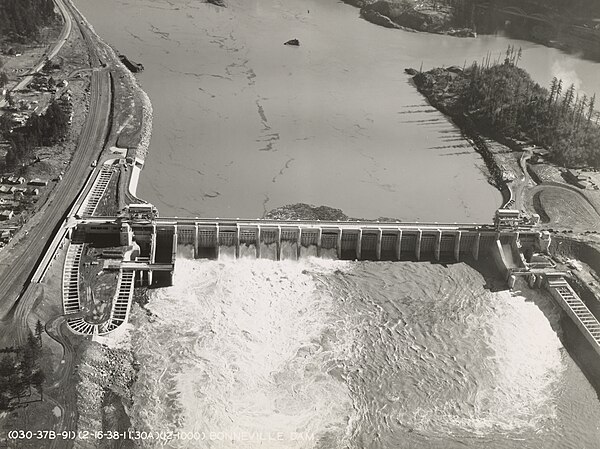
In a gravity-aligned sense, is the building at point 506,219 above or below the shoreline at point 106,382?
above

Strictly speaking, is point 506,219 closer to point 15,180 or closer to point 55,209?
point 55,209

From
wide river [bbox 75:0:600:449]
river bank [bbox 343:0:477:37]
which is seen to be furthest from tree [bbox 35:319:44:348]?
river bank [bbox 343:0:477:37]

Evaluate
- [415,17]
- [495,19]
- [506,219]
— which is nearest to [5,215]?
[506,219]

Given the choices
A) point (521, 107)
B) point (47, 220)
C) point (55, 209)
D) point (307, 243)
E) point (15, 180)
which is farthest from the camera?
point (521, 107)

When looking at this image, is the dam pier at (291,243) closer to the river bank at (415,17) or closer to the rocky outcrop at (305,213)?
the rocky outcrop at (305,213)

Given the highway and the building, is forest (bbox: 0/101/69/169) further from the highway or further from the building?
the building

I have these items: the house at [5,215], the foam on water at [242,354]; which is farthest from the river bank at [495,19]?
the house at [5,215]
